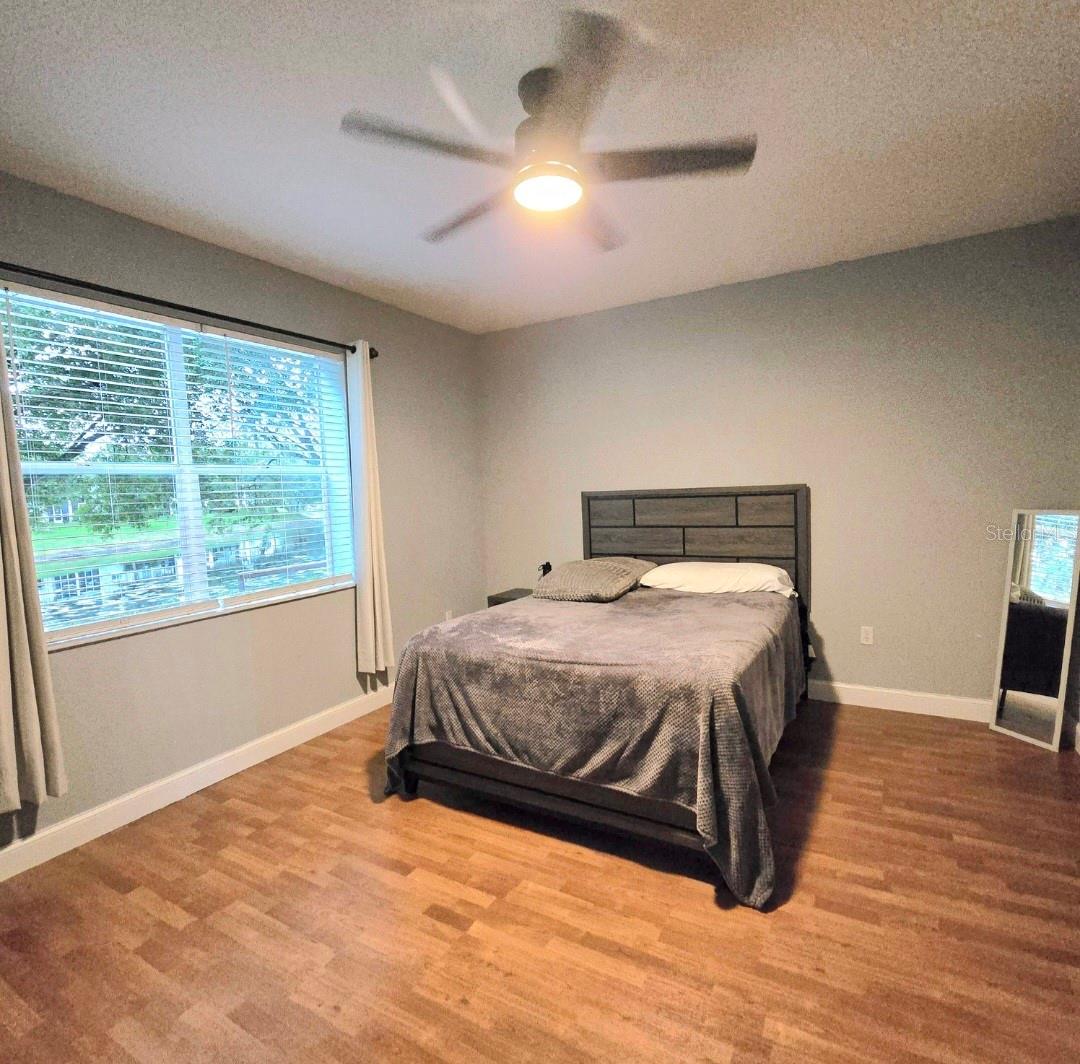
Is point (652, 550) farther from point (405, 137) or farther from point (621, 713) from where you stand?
point (405, 137)

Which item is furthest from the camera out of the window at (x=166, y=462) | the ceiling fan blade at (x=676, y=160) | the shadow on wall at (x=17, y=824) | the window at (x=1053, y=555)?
the window at (x=1053, y=555)

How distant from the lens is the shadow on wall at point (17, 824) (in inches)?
82.5

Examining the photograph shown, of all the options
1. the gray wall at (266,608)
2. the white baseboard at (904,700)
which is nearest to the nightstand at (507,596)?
the gray wall at (266,608)

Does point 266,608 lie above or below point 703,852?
above

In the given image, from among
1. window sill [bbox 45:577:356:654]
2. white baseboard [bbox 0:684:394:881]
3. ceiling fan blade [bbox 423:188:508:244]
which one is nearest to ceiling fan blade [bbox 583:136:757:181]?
ceiling fan blade [bbox 423:188:508:244]

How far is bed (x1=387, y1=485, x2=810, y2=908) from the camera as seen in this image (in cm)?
184

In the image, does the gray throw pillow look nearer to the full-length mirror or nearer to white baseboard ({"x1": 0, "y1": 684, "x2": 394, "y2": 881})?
white baseboard ({"x1": 0, "y1": 684, "x2": 394, "y2": 881})

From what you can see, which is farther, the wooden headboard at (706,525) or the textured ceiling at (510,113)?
the wooden headboard at (706,525)

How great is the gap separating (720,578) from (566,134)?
235cm

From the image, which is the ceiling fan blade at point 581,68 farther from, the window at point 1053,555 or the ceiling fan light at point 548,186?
the window at point 1053,555

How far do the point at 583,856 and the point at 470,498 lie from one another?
114 inches

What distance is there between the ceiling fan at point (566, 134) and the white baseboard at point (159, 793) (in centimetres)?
265

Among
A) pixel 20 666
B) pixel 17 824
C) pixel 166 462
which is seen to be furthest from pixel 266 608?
pixel 17 824

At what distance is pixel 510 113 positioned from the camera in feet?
6.08
